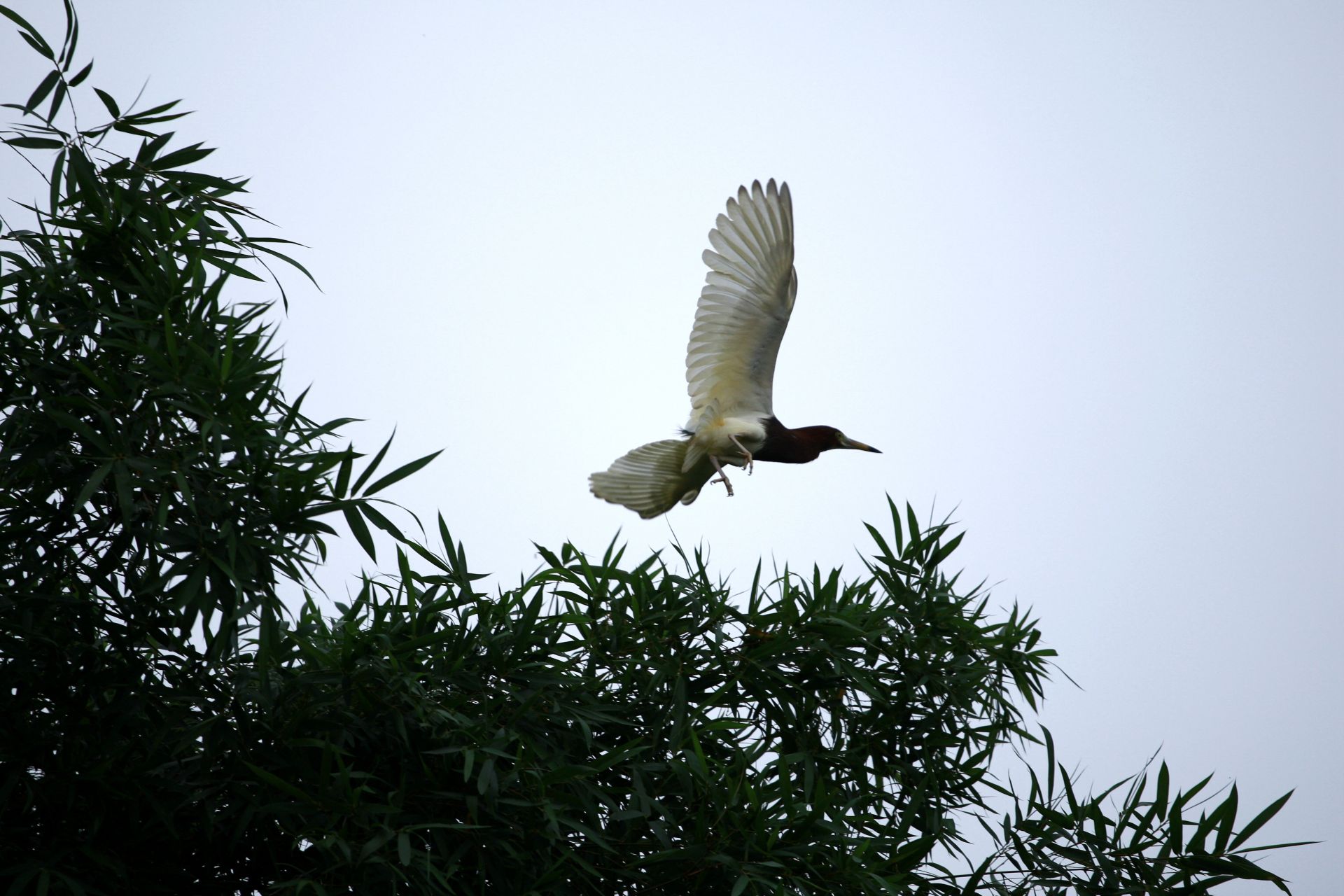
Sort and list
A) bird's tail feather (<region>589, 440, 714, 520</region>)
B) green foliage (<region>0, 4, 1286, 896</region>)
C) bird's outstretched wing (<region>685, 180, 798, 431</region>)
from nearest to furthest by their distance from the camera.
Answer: green foliage (<region>0, 4, 1286, 896</region>) < bird's outstretched wing (<region>685, 180, 798, 431</region>) < bird's tail feather (<region>589, 440, 714, 520</region>)

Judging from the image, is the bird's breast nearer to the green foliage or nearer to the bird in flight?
the bird in flight

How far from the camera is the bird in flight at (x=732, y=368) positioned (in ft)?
13.0

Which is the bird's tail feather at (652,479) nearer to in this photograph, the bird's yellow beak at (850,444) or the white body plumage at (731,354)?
the white body plumage at (731,354)

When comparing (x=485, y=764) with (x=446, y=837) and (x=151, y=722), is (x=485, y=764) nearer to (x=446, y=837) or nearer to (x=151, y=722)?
(x=446, y=837)

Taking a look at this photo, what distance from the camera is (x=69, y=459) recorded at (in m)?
2.68

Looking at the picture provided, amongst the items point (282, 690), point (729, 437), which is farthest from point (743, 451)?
point (282, 690)

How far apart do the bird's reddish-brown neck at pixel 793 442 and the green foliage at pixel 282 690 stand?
3.05 feet

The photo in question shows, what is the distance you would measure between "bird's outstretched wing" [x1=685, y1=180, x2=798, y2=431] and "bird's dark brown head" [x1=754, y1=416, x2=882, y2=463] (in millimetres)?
93

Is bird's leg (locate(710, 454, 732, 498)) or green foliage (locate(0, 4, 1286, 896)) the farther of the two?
bird's leg (locate(710, 454, 732, 498))

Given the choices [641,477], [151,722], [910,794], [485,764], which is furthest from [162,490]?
[910,794]

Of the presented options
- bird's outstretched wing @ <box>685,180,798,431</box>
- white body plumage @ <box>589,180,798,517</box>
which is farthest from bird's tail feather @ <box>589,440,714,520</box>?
bird's outstretched wing @ <box>685,180,798,431</box>

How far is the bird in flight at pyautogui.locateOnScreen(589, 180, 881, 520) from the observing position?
13.0ft

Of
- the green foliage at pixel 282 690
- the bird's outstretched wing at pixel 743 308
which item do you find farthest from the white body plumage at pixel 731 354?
the green foliage at pixel 282 690

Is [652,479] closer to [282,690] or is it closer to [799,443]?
[799,443]
